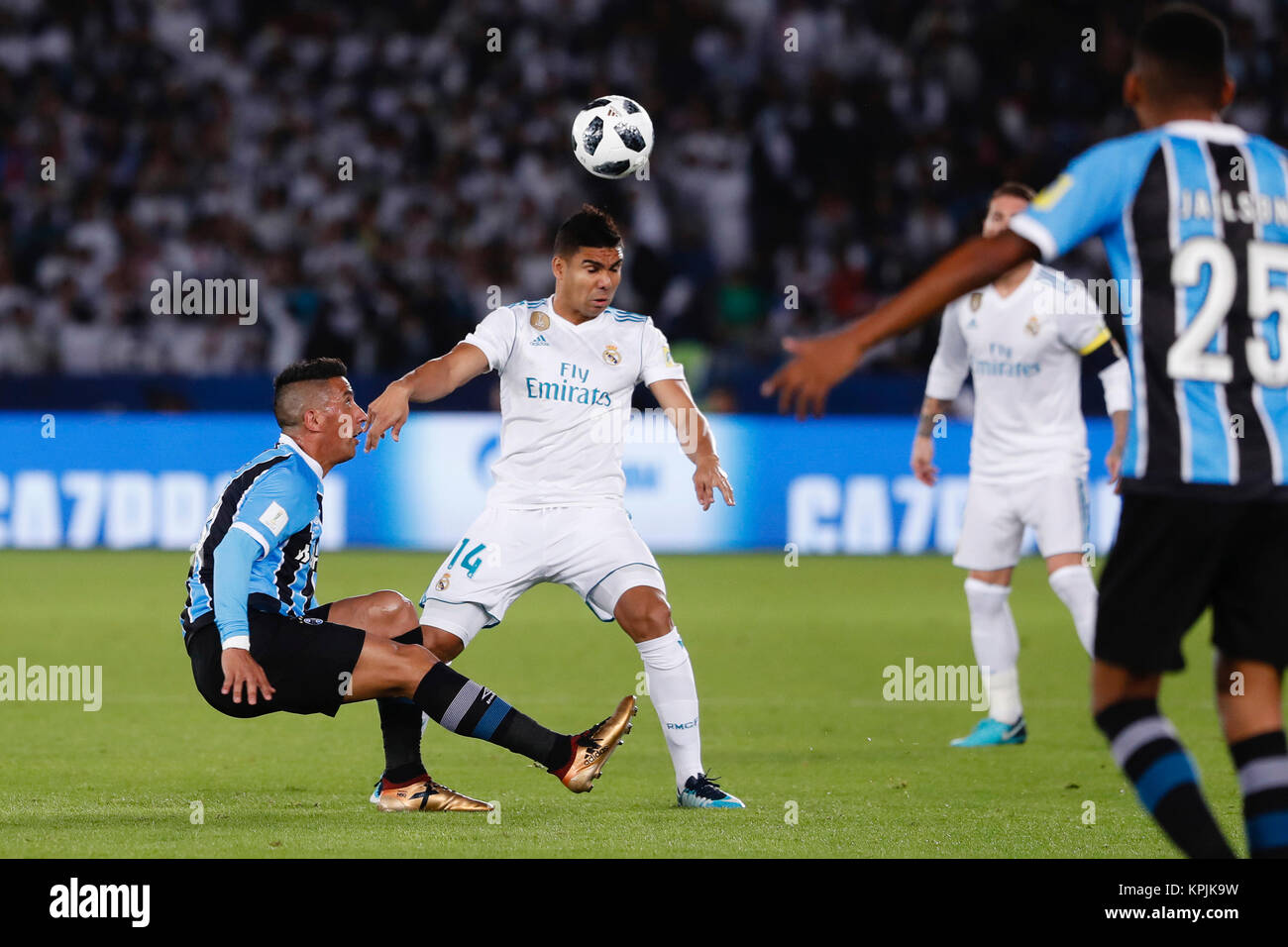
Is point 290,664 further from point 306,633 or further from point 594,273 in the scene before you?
point 594,273

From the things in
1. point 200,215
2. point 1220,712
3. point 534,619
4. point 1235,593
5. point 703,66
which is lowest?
point 534,619

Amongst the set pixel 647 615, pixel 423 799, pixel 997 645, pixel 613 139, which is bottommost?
pixel 423 799

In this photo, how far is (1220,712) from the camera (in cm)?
426

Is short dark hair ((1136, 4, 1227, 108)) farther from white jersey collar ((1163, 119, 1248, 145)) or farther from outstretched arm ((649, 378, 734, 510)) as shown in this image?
outstretched arm ((649, 378, 734, 510))

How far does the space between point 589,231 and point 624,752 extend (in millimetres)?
2426

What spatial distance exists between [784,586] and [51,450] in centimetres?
633

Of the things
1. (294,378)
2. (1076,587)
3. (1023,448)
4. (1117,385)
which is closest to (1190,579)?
(294,378)

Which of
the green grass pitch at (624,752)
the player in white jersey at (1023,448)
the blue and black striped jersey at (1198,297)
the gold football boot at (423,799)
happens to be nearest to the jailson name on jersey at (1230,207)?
the blue and black striped jersey at (1198,297)

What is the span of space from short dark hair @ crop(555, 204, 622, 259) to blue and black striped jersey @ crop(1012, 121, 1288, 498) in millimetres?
2650

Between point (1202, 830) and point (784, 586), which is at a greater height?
point (1202, 830)

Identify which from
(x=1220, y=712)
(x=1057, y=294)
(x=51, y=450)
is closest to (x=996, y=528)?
(x=1057, y=294)

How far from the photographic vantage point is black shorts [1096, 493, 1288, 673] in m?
4.04

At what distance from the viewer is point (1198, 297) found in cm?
408
